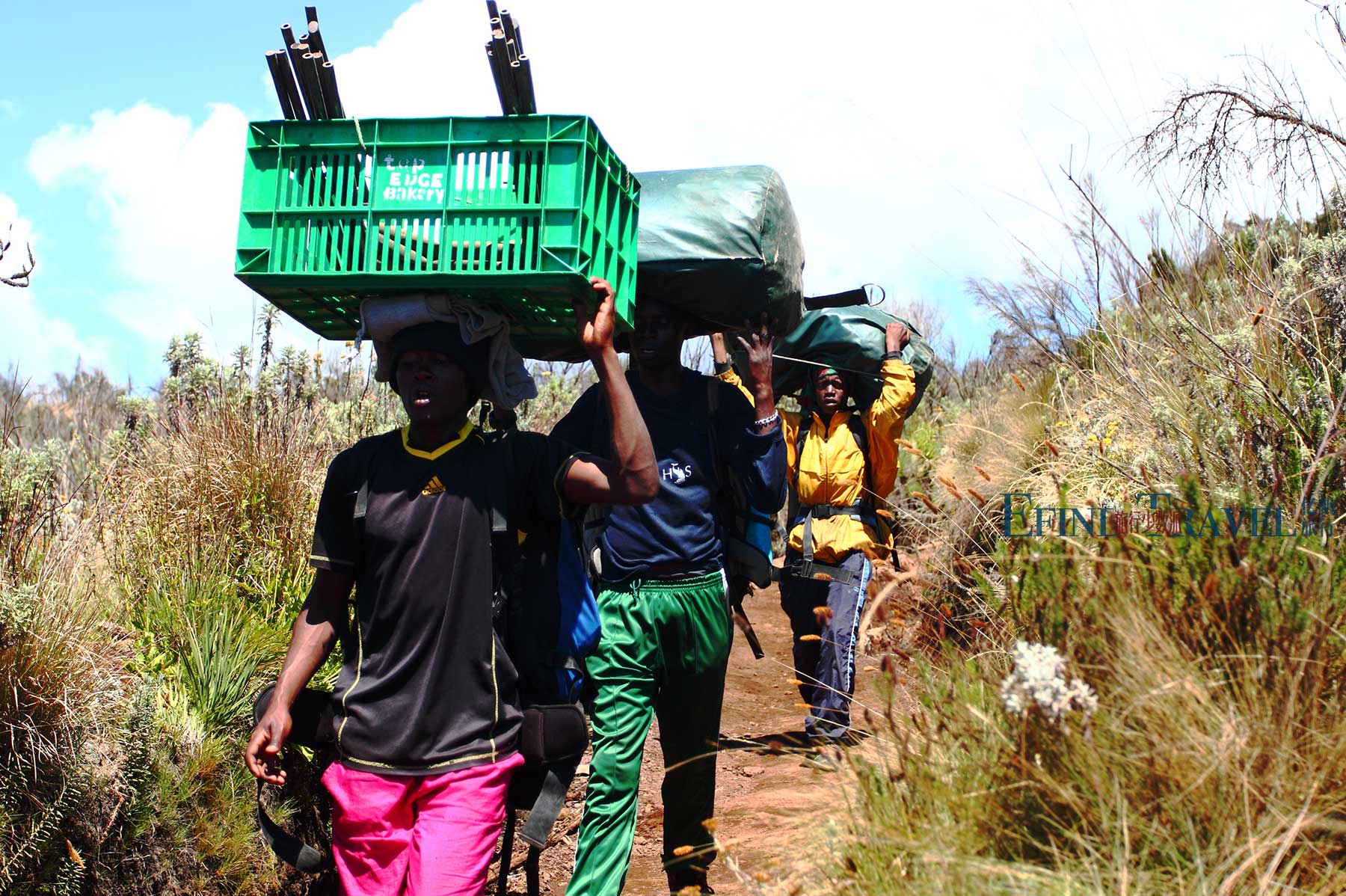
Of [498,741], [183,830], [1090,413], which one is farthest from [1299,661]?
[1090,413]

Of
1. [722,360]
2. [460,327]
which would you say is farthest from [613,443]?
[722,360]

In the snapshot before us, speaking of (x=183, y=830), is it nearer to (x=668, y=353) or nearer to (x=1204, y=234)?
(x=668, y=353)

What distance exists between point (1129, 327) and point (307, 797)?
4912 mm

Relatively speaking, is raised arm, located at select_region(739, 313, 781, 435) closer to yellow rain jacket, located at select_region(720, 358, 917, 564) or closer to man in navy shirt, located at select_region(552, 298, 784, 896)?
man in navy shirt, located at select_region(552, 298, 784, 896)

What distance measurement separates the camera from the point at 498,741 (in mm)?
3090

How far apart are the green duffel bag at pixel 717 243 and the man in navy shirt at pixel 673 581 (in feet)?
0.48

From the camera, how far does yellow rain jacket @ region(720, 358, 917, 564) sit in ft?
21.2

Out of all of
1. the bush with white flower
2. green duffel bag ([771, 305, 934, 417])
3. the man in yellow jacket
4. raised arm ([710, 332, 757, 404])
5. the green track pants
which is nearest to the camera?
the bush with white flower

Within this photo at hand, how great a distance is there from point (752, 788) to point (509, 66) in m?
4.53

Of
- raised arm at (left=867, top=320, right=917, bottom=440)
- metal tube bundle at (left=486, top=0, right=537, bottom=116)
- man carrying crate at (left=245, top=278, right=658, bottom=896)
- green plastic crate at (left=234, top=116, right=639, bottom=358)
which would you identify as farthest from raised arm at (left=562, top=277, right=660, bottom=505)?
raised arm at (left=867, top=320, right=917, bottom=440)

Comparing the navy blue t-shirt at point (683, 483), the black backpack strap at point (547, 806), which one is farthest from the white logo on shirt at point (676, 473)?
the black backpack strap at point (547, 806)

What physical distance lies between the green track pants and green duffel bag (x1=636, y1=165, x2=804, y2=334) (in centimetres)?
103
